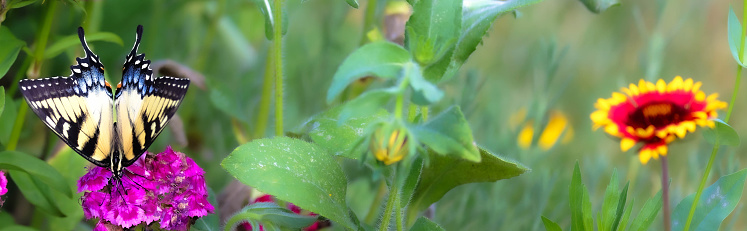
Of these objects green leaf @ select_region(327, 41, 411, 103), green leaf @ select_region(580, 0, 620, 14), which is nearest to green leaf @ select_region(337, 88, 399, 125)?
green leaf @ select_region(327, 41, 411, 103)

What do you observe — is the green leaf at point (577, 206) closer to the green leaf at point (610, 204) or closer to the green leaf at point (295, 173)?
the green leaf at point (610, 204)

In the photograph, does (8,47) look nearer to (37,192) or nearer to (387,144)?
(37,192)

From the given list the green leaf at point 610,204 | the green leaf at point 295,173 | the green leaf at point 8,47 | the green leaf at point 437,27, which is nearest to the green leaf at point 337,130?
the green leaf at point 295,173

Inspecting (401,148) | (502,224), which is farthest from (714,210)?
(502,224)

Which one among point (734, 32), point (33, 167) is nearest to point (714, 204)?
point (734, 32)

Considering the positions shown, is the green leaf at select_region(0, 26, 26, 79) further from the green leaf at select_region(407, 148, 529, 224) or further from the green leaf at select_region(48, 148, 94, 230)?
the green leaf at select_region(407, 148, 529, 224)

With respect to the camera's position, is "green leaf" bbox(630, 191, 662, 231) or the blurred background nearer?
"green leaf" bbox(630, 191, 662, 231)
